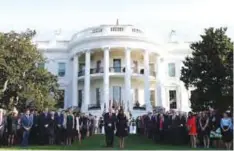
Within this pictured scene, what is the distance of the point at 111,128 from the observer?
61.5 feet

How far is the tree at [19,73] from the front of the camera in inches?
1113

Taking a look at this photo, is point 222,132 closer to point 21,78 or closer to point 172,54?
point 21,78

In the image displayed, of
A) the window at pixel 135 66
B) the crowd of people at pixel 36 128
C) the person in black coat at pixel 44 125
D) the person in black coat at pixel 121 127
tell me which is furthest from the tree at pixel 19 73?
the window at pixel 135 66

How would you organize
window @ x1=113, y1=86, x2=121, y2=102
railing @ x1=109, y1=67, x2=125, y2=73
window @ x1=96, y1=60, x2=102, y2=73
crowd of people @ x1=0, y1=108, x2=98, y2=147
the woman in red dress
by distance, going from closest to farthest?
the woman in red dress
crowd of people @ x1=0, y1=108, x2=98, y2=147
railing @ x1=109, y1=67, x2=125, y2=73
window @ x1=113, y1=86, x2=121, y2=102
window @ x1=96, y1=60, x2=102, y2=73

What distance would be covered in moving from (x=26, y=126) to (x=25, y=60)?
10.7 meters

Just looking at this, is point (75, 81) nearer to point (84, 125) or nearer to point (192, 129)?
point (84, 125)

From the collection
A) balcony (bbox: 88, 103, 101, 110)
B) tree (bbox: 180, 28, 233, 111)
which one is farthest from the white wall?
tree (bbox: 180, 28, 233, 111)

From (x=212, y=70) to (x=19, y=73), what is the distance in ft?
39.8

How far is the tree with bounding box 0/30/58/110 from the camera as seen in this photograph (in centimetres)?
2828

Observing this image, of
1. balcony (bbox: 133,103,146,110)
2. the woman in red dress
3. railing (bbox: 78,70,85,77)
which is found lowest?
the woman in red dress

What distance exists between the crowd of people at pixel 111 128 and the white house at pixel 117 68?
71.6 feet

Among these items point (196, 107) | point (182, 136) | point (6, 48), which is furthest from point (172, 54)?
point (182, 136)

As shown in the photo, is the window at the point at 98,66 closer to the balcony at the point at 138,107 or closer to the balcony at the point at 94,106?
the balcony at the point at 94,106

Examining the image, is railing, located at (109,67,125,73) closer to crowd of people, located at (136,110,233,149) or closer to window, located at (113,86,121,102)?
window, located at (113,86,121,102)
